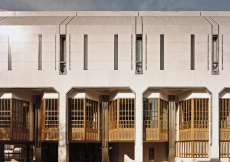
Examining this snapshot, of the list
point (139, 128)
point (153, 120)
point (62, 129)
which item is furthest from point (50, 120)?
point (153, 120)

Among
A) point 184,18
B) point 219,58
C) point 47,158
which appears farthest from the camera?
point 47,158

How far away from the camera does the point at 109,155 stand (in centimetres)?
3319

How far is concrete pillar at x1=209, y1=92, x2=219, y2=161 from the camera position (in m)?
28.4

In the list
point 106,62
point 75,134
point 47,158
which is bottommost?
point 47,158

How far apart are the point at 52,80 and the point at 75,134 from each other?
221 inches

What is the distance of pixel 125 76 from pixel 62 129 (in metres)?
7.71

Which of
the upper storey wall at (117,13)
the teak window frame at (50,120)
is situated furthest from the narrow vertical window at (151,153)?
the upper storey wall at (117,13)

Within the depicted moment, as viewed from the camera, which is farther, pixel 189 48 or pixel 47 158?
pixel 47 158

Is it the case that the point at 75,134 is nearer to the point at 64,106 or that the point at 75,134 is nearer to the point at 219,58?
the point at 64,106

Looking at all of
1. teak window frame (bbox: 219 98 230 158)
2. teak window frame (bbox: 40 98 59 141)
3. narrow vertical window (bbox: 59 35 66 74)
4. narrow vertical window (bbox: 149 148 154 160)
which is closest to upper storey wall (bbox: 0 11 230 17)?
narrow vertical window (bbox: 59 35 66 74)

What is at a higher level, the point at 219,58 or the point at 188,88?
the point at 219,58

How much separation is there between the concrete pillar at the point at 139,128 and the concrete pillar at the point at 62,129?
21.6 ft

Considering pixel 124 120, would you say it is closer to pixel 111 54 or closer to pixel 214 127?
pixel 111 54

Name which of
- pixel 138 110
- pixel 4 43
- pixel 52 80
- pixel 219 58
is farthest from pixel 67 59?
pixel 219 58
